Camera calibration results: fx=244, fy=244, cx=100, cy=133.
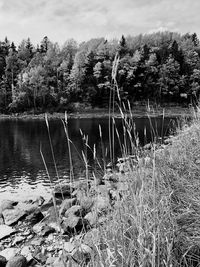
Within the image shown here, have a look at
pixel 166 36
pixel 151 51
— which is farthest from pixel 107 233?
pixel 166 36

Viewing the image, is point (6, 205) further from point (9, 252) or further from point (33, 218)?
point (9, 252)

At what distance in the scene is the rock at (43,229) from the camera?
213 inches

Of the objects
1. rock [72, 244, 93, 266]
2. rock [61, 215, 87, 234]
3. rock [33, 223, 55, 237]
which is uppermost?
rock [72, 244, 93, 266]

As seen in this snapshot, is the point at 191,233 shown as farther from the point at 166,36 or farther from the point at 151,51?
the point at 166,36

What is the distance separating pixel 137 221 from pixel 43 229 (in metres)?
4.34

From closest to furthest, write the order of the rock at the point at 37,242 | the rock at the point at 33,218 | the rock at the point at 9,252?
the rock at the point at 9,252
the rock at the point at 37,242
the rock at the point at 33,218

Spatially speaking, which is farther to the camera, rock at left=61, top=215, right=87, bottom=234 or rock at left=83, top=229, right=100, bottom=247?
rock at left=61, top=215, right=87, bottom=234

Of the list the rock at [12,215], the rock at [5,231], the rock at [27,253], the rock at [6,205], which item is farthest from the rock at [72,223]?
the rock at [6,205]

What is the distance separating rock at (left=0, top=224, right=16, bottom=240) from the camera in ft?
18.7

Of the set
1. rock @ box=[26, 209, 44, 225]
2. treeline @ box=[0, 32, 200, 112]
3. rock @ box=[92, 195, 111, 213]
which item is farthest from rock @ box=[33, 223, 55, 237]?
treeline @ box=[0, 32, 200, 112]

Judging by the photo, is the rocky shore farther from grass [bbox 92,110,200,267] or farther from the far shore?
the far shore

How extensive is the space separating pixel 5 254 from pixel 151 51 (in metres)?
73.6

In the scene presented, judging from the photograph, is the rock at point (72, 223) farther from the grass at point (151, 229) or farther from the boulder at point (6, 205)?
the boulder at point (6, 205)

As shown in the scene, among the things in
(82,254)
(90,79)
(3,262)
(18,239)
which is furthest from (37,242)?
(90,79)
